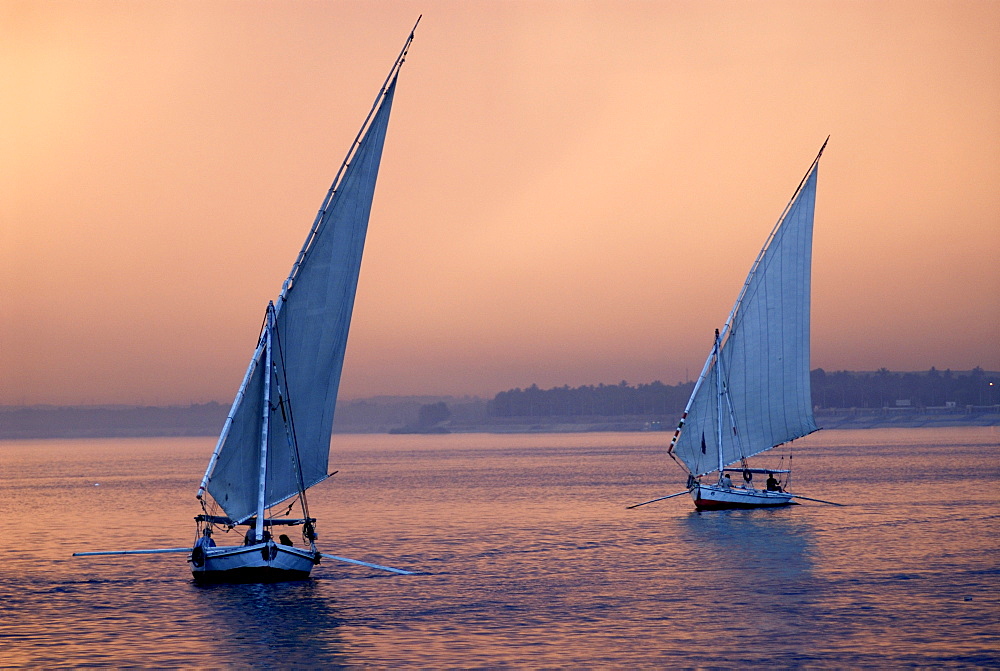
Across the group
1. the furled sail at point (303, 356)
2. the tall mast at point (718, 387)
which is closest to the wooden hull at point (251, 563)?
the furled sail at point (303, 356)

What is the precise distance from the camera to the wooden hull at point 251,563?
4034 centimetres

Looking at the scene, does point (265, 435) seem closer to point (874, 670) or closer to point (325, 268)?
point (325, 268)

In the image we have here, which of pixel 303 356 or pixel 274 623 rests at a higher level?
pixel 303 356

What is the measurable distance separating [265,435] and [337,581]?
9984 mm

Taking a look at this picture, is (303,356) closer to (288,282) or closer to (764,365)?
(288,282)

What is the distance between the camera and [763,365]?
7119 cm

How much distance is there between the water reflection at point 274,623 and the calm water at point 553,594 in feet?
0.38

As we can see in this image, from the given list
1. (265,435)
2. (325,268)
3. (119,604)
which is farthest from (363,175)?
(119,604)

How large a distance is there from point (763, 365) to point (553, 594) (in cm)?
3260

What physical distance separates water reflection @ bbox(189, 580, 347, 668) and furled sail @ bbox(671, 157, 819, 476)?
3345 centimetres

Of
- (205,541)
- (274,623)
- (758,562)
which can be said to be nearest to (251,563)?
(205,541)

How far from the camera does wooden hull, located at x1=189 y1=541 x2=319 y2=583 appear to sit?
40.3 meters

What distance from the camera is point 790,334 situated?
235ft

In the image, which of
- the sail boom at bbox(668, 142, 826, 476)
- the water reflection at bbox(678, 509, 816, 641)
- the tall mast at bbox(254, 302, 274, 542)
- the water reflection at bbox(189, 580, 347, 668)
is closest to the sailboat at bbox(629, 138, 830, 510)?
the sail boom at bbox(668, 142, 826, 476)
